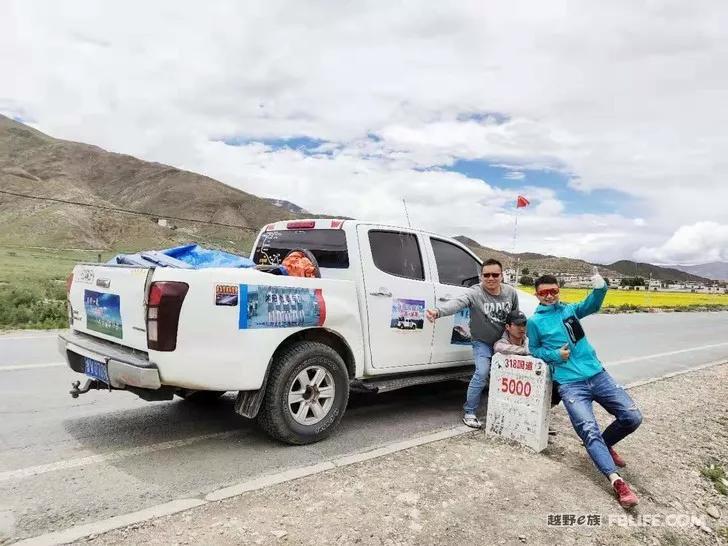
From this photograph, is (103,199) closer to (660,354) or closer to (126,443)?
(660,354)

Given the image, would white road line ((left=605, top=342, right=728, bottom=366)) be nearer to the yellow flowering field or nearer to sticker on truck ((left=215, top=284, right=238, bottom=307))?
sticker on truck ((left=215, top=284, right=238, bottom=307))

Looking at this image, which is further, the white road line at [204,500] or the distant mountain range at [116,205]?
the distant mountain range at [116,205]

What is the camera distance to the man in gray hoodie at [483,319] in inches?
228

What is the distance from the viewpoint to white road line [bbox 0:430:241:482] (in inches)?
156

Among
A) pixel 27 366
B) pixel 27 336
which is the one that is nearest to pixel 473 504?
pixel 27 366

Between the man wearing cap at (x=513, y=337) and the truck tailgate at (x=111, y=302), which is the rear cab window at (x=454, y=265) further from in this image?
the truck tailgate at (x=111, y=302)

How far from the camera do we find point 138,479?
13.1 feet

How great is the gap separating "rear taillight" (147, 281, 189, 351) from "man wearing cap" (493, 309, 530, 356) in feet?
10.2

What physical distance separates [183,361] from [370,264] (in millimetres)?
1948

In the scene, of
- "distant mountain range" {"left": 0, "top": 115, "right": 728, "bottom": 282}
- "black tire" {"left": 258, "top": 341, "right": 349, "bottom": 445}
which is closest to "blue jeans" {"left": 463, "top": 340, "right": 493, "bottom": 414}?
"black tire" {"left": 258, "top": 341, "right": 349, "bottom": 445}

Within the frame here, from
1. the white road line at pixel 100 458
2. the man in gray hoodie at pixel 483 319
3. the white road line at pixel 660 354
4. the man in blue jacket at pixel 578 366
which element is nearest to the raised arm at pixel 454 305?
the man in gray hoodie at pixel 483 319

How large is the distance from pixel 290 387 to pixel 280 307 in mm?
642

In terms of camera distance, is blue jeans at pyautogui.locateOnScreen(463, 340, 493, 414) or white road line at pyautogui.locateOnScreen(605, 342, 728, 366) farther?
white road line at pyautogui.locateOnScreen(605, 342, 728, 366)

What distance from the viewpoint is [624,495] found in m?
4.26
